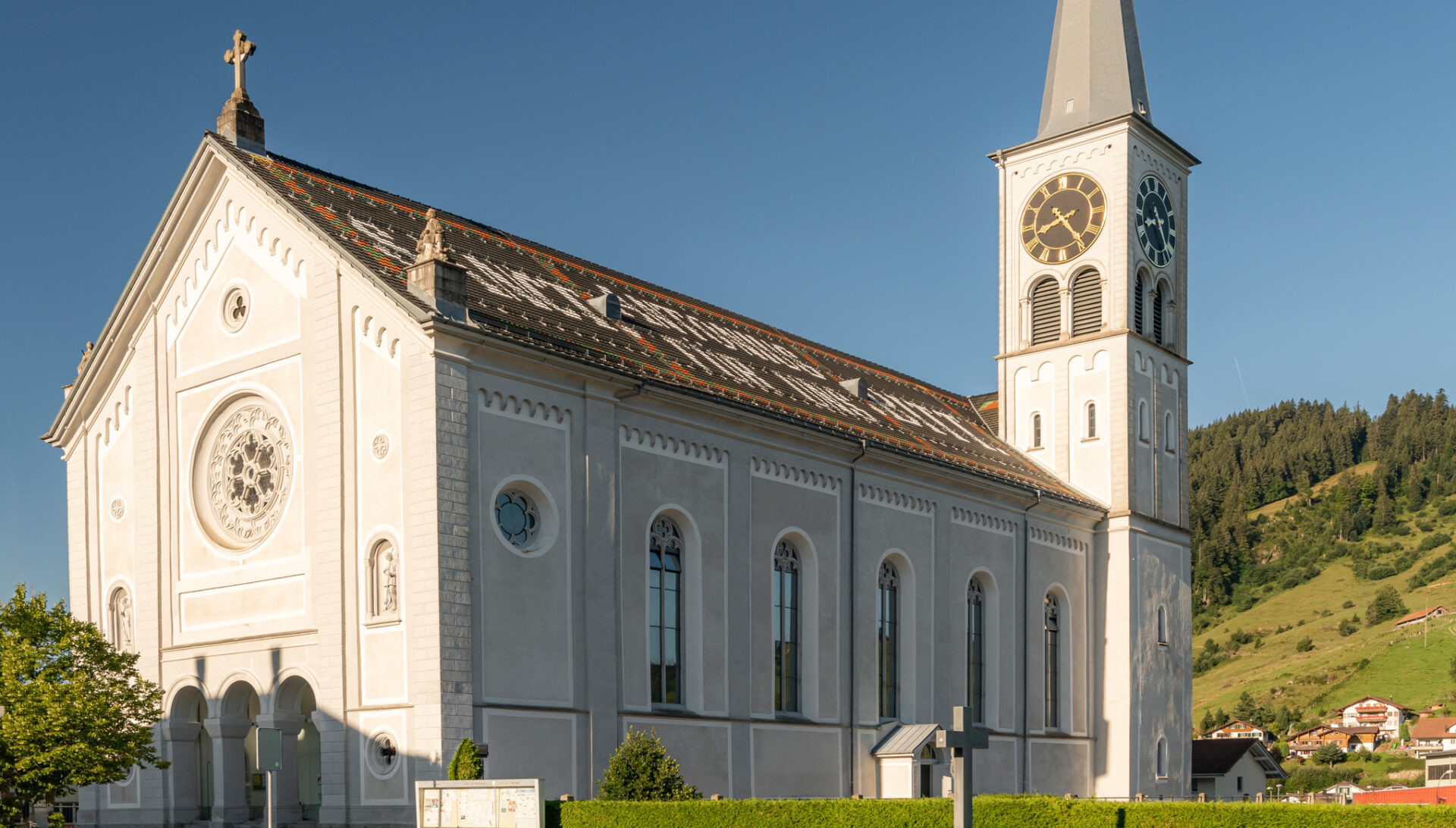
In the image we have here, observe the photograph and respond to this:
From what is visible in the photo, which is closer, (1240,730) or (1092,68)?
(1092,68)

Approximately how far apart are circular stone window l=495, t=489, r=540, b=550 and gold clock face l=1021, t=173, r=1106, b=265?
96.6 feet

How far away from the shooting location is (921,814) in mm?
25188

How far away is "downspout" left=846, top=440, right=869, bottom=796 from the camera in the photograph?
38.6 metres

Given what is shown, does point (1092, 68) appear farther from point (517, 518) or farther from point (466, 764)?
point (466, 764)

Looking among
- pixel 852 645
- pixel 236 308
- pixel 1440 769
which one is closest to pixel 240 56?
pixel 236 308

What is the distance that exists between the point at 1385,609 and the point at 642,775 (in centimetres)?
14636

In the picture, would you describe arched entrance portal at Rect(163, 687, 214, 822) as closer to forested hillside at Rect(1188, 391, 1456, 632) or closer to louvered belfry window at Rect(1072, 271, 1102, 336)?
louvered belfry window at Rect(1072, 271, 1102, 336)

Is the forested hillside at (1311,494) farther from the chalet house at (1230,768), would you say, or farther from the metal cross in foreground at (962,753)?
the metal cross in foreground at (962,753)

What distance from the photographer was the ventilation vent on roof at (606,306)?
3678 centimetres

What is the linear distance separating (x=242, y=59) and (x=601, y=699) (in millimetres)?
17345

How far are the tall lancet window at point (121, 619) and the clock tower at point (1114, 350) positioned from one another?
3113 cm

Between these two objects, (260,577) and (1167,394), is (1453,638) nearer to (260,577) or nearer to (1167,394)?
(1167,394)

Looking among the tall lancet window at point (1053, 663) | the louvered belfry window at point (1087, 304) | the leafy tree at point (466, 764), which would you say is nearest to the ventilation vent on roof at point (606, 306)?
the leafy tree at point (466, 764)

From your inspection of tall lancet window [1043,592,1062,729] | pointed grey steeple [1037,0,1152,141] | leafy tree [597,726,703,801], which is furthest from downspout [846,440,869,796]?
pointed grey steeple [1037,0,1152,141]
